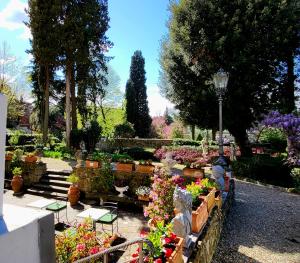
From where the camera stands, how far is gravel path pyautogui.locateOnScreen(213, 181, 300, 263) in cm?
640

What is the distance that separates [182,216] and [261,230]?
13.3 feet

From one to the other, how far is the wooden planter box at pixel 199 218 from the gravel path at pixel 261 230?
37.8 inches

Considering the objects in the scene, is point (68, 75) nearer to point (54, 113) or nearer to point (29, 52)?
point (29, 52)

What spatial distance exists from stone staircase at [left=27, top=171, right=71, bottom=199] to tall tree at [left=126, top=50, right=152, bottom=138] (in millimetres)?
21303

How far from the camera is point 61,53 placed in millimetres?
19047

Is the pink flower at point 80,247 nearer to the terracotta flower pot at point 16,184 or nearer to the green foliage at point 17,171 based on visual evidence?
the terracotta flower pot at point 16,184

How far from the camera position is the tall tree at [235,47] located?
1443cm

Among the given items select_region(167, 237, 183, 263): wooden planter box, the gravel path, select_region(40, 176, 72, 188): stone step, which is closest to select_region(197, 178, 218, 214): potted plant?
the gravel path

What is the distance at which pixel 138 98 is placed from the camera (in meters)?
35.9

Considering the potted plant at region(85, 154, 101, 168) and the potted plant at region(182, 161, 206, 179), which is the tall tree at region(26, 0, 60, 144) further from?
the potted plant at region(182, 161, 206, 179)

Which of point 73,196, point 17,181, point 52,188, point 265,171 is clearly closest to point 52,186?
point 52,188

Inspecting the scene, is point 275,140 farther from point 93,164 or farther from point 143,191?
point 93,164

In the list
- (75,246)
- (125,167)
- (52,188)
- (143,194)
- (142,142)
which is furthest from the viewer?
(142,142)

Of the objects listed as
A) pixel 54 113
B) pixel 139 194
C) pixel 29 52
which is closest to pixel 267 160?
pixel 139 194
